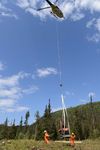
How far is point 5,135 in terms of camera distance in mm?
132250

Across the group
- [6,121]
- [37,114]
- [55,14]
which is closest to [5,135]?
[37,114]

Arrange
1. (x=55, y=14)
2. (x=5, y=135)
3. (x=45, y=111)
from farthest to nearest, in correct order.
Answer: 1. (x=5, y=135)
2. (x=45, y=111)
3. (x=55, y=14)

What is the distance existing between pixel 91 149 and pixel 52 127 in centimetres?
6887

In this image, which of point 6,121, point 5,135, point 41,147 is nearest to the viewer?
point 41,147

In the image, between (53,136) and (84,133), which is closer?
(53,136)

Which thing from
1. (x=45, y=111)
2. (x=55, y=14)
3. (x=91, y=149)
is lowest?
(x=91, y=149)

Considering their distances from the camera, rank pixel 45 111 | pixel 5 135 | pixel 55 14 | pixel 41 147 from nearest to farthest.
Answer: pixel 55 14
pixel 41 147
pixel 45 111
pixel 5 135

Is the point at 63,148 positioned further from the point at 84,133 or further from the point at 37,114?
the point at 37,114

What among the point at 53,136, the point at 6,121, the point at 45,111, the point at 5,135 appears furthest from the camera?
the point at 6,121

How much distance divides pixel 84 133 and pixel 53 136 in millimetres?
16798

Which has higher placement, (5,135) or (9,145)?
(5,135)

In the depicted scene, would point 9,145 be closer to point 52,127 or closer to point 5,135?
point 52,127

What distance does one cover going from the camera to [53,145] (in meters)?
40.1

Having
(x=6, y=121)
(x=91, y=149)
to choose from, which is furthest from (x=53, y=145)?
(x=6, y=121)
